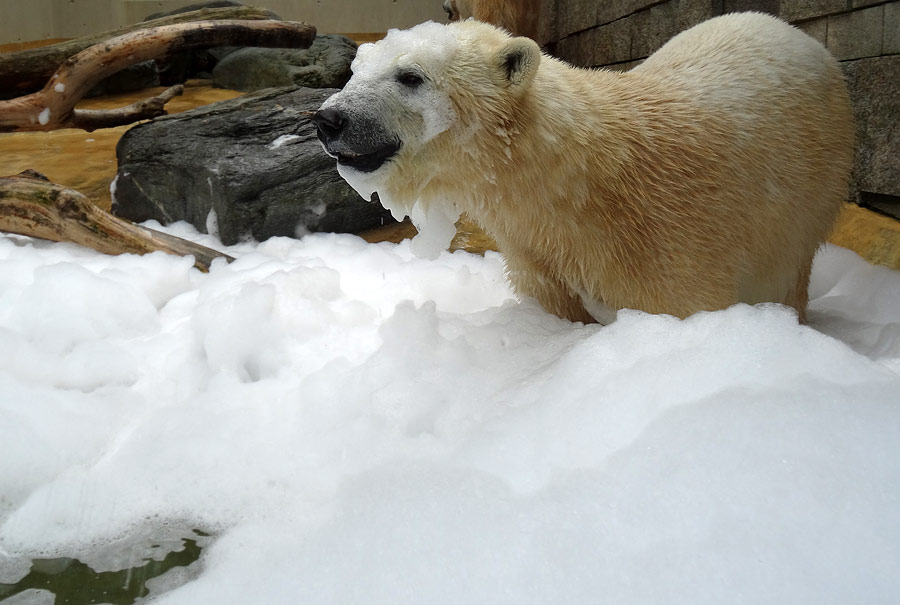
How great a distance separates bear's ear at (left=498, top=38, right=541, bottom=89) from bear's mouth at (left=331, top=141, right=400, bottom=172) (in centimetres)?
35

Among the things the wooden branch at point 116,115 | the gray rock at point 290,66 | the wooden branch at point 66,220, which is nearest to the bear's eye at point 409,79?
the wooden branch at point 66,220

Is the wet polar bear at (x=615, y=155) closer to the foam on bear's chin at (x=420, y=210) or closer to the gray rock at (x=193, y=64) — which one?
the foam on bear's chin at (x=420, y=210)

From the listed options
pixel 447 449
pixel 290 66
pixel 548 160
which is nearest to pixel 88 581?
pixel 447 449

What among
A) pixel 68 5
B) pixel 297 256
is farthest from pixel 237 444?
pixel 68 5

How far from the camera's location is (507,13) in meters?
5.95

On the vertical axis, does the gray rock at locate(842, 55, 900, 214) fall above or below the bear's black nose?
below

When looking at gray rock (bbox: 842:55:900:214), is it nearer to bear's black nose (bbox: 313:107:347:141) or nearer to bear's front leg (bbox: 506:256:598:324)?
bear's front leg (bbox: 506:256:598:324)

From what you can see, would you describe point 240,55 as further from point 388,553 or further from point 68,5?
point 388,553

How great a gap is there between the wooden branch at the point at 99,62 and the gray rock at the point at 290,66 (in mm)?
2400

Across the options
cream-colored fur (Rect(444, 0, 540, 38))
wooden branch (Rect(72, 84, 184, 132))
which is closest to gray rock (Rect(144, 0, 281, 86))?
wooden branch (Rect(72, 84, 184, 132))

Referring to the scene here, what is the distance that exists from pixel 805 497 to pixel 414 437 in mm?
912

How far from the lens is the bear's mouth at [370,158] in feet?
6.44

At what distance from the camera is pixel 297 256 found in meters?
3.59

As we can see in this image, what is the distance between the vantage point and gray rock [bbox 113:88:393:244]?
3.95 metres
